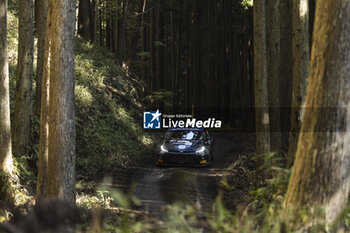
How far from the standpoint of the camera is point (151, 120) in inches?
1075

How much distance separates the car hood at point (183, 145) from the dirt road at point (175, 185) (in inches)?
30.5

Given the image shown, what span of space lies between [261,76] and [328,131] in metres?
8.68

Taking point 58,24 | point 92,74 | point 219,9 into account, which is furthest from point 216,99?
point 58,24

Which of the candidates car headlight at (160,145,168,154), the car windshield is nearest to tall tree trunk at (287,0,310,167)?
car headlight at (160,145,168,154)

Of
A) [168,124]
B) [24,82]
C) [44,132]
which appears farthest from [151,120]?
[44,132]

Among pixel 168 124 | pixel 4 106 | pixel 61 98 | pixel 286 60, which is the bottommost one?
pixel 168 124

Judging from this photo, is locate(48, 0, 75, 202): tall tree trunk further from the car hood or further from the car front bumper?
the car hood

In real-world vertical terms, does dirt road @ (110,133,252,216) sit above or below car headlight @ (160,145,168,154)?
below

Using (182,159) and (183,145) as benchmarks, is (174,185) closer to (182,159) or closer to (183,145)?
(182,159)

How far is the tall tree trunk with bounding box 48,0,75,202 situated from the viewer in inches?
371

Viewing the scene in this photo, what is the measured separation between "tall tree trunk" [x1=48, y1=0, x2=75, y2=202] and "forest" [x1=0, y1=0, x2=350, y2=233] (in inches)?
1.2

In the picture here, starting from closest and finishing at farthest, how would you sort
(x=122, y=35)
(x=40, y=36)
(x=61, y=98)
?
(x=61, y=98)
(x=40, y=36)
(x=122, y=35)

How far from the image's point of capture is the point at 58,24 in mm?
9391

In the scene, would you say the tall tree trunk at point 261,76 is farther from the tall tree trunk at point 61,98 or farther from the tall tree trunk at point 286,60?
the tall tree trunk at point 61,98
